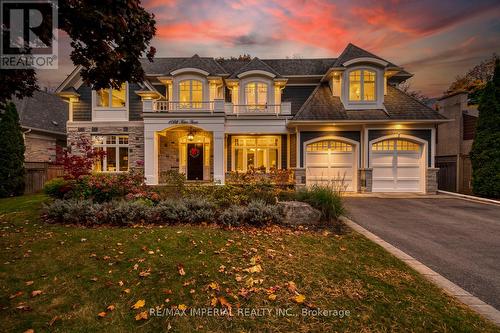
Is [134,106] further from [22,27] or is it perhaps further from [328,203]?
[328,203]

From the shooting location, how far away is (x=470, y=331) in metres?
2.43

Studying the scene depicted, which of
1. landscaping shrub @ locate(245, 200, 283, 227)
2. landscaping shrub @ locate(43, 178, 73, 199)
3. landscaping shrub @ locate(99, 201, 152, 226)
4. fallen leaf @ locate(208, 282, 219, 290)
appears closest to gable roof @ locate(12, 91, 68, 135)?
landscaping shrub @ locate(43, 178, 73, 199)

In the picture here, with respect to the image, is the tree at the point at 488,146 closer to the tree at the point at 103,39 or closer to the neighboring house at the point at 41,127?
the tree at the point at 103,39

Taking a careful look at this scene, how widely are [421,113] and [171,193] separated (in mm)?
13828

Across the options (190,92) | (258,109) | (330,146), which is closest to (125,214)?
(190,92)

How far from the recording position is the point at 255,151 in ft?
50.8

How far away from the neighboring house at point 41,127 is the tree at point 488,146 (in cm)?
2573

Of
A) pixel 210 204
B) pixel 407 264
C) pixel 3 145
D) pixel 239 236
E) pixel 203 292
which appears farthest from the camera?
pixel 3 145

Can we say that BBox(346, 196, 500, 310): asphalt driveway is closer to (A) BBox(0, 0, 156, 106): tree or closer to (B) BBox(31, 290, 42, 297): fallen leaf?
(B) BBox(31, 290, 42, 297): fallen leaf

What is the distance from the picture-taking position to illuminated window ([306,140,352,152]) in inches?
520

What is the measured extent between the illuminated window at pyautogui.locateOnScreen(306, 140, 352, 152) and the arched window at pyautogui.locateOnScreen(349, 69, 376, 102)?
286 centimetres

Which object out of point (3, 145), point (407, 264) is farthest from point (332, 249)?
point (3, 145)

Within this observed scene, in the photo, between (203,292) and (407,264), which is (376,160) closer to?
(407,264)

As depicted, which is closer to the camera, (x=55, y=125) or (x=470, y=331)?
(x=470, y=331)
